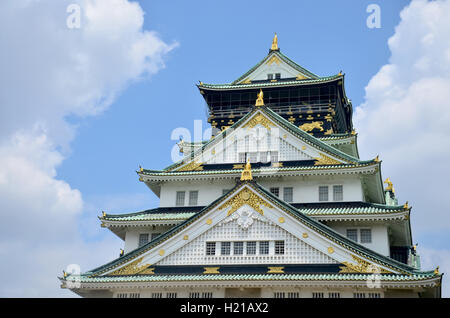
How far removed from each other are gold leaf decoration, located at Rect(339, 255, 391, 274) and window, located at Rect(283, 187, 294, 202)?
8067mm

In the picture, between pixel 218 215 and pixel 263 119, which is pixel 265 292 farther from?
pixel 263 119

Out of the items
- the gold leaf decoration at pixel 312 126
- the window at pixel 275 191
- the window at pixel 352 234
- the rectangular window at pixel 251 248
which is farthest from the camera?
the gold leaf decoration at pixel 312 126

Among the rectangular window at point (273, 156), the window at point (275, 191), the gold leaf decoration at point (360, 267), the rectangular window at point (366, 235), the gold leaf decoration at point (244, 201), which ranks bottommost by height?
the gold leaf decoration at point (360, 267)

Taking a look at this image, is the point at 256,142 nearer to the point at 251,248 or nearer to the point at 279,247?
the point at 251,248

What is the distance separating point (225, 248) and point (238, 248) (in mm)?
721

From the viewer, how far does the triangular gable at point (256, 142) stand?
3703cm

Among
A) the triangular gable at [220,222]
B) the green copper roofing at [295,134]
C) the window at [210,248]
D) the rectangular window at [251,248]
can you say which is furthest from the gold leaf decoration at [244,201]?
the green copper roofing at [295,134]

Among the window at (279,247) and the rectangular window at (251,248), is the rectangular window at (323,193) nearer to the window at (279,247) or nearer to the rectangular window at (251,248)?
the window at (279,247)

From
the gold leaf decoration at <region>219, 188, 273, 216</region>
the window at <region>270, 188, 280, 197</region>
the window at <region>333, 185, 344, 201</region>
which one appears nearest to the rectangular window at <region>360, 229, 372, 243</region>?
the window at <region>333, 185, 344, 201</region>

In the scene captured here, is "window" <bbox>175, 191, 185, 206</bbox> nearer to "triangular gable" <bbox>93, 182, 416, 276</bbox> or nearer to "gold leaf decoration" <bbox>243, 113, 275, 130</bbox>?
"gold leaf decoration" <bbox>243, 113, 275, 130</bbox>

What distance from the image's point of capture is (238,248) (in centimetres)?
3098

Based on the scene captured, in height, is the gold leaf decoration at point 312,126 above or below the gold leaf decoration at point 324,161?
above

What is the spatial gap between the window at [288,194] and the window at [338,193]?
8.95 ft
